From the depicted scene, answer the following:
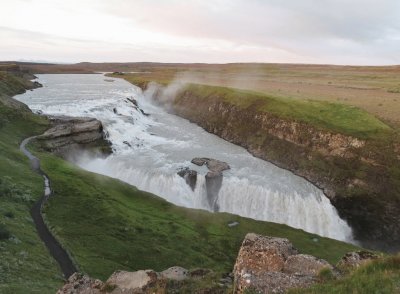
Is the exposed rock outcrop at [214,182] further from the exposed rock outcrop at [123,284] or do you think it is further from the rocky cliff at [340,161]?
the exposed rock outcrop at [123,284]

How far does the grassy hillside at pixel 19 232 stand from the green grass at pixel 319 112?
4020 centimetres

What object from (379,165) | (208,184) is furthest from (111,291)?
(379,165)

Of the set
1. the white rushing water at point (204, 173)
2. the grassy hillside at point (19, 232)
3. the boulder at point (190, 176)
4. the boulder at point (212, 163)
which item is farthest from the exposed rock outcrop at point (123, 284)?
the boulder at point (212, 163)

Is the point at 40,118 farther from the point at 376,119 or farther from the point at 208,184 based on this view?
the point at 376,119

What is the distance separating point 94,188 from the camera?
42094mm

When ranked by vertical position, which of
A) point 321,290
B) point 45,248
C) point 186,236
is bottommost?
point 186,236

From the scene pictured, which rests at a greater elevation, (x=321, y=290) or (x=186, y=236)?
(x=321, y=290)

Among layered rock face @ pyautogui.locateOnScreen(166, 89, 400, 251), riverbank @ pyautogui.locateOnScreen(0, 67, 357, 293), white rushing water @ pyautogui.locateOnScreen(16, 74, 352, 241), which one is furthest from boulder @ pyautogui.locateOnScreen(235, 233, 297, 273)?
layered rock face @ pyautogui.locateOnScreen(166, 89, 400, 251)

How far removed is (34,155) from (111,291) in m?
39.7

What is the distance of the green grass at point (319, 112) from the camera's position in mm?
55966

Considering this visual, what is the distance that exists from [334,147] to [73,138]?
38024mm

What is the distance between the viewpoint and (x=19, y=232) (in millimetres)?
28188

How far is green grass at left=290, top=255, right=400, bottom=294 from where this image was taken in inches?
474

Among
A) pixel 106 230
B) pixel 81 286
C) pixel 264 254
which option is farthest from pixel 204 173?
pixel 81 286
